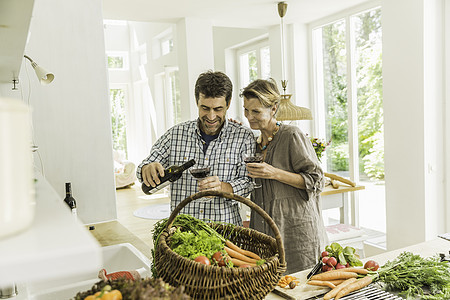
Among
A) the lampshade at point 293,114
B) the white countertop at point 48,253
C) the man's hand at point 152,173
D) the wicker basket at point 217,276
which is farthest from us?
the lampshade at point 293,114

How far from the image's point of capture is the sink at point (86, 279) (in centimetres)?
170

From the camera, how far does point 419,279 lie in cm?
147

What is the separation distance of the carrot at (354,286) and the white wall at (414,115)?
2402 mm

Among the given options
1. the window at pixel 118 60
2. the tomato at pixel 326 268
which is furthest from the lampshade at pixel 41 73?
the window at pixel 118 60

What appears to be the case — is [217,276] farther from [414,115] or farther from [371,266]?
[414,115]

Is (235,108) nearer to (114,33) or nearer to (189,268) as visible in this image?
(114,33)

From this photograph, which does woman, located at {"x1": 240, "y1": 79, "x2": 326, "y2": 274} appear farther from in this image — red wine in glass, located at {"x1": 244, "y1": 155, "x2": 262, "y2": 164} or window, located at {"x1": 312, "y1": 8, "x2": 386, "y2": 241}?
window, located at {"x1": 312, "y1": 8, "x2": 386, "y2": 241}

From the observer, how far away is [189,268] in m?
1.03

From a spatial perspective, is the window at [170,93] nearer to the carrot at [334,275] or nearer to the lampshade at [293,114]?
the lampshade at [293,114]

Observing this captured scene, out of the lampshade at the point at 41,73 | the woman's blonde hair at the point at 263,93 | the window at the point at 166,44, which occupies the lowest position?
the woman's blonde hair at the point at 263,93

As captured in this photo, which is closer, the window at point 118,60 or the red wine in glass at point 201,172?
the red wine in glass at point 201,172

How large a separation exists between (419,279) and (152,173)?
3.92 ft

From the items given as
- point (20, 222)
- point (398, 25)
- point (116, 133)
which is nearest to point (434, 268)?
point (20, 222)

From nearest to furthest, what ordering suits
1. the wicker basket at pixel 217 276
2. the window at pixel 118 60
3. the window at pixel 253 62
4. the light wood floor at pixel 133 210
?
the wicker basket at pixel 217 276 < the light wood floor at pixel 133 210 < the window at pixel 253 62 < the window at pixel 118 60
